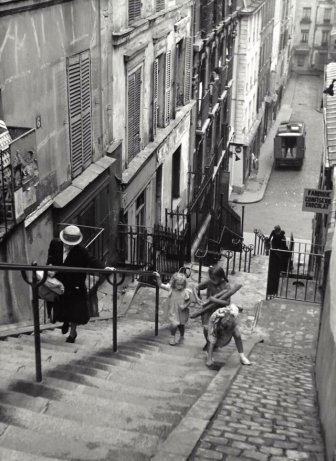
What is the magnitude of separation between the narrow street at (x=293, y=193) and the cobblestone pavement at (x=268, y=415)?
746 inches

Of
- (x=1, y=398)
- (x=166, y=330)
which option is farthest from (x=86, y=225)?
(x=1, y=398)

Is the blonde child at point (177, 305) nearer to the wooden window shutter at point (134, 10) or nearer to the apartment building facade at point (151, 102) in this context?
the apartment building facade at point (151, 102)

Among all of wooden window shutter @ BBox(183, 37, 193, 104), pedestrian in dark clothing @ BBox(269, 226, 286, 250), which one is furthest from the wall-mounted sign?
wooden window shutter @ BBox(183, 37, 193, 104)

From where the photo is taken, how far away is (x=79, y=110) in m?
11.0

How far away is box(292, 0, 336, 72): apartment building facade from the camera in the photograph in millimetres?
62906

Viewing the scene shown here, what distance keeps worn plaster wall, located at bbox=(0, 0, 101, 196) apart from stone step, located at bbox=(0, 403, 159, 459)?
4636mm

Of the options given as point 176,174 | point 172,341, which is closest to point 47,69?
point 172,341

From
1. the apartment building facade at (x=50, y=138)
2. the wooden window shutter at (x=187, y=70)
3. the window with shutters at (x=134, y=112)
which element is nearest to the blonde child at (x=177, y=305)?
the apartment building facade at (x=50, y=138)

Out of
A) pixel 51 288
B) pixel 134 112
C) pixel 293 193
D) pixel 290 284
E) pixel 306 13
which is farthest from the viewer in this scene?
pixel 306 13

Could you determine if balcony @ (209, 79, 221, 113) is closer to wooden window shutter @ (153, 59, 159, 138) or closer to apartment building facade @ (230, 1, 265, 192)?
apartment building facade @ (230, 1, 265, 192)

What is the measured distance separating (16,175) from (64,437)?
13.1 feet

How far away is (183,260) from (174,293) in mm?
8225

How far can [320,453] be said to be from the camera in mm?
5277

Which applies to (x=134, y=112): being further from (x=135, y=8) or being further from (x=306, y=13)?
(x=306, y=13)
